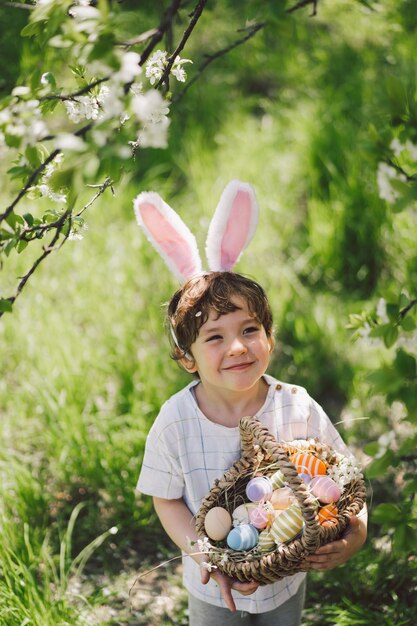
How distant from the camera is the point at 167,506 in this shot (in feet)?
5.63

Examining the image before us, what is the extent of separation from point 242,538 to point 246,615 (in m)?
0.34

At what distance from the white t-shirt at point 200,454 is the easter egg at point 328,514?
21cm

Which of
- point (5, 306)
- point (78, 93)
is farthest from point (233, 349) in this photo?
point (78, 93)

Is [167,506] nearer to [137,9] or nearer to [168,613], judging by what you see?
[168,613]

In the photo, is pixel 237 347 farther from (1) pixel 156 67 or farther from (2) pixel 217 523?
(1) pixel 156 67

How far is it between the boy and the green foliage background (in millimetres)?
242

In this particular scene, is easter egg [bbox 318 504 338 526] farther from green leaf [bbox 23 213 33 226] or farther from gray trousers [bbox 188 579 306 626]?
green leaf [bbox 23 213 33 226]

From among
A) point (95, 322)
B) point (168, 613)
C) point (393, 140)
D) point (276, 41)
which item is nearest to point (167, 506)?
point (168, 613)

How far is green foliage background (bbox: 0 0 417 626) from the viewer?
2020mm

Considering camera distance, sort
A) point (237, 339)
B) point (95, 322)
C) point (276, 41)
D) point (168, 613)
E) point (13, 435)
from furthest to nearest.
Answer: point (276, 41) < point (95, 322) < point (13, 435) < point (168, 613) < point (237, 339)

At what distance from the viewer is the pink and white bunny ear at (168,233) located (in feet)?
5.70

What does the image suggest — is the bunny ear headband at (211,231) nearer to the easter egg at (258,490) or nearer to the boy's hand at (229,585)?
the easter egg at (258,490)

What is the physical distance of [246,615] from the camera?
1.73m

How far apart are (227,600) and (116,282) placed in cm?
195
